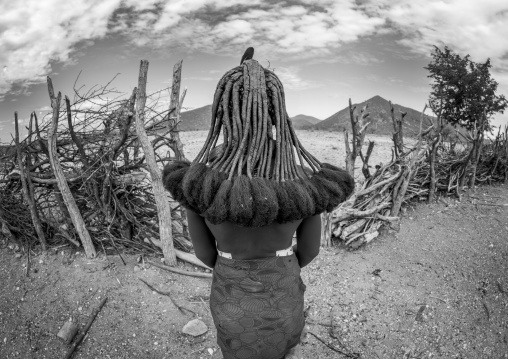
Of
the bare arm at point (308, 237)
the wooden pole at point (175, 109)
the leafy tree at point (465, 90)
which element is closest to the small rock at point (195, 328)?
the wooden pole at point (175, 109)

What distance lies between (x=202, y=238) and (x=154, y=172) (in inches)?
85.0

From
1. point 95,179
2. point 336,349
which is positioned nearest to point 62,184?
point 95,179

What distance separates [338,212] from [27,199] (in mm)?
3970

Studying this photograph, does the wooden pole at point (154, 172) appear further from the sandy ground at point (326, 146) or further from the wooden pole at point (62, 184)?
the sandy ground at point (326, 146)

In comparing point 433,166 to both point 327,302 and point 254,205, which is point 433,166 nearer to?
point 327,302

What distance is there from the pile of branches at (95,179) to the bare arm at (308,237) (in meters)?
2.49

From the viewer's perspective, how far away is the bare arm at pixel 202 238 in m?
1.70

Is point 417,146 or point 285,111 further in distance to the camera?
point 417,146

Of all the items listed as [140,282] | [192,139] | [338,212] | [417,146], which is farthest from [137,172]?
[192,139]

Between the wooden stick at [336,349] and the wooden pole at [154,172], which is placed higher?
the wooden pole at [154,172]

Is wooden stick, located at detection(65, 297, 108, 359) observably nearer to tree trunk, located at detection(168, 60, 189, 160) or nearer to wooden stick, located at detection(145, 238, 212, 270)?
wooden stick, located at detection(145, 238, 212, 270)

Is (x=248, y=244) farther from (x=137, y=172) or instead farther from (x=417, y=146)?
(x=417, y=146)

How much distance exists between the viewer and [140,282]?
13.6ft

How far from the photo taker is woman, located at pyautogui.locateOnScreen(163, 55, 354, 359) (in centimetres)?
142
